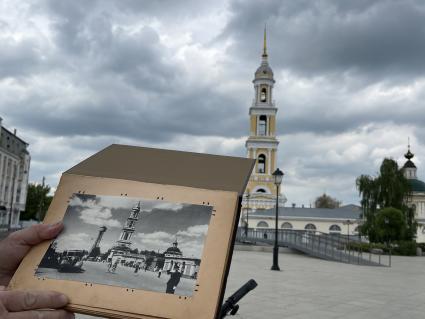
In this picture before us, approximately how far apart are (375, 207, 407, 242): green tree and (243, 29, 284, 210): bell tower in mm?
36687

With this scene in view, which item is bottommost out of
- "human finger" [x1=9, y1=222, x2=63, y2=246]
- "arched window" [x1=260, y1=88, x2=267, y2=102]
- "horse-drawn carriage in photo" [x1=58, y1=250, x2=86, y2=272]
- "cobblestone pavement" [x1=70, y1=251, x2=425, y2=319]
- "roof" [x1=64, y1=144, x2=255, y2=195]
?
"cobblestone pavement" [x1=70, y1=251, x2=425, y2=319]

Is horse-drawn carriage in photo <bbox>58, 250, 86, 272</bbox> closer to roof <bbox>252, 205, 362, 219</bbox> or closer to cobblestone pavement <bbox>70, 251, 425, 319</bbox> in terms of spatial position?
cobblestone pavement <bbox>70, 251, 425, 319</bbox>

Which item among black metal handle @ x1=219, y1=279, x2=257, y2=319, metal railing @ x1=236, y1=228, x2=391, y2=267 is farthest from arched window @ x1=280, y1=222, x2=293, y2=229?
black metal handle @ x1=219, y1=279, x2=257, y2=319

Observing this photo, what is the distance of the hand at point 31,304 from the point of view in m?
1.43

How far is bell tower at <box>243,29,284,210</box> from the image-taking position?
72.8 m

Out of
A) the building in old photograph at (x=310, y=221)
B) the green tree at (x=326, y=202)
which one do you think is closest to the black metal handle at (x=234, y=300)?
the building in old photograph at (x=310, y=221)

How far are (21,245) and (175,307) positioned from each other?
2.64 ft

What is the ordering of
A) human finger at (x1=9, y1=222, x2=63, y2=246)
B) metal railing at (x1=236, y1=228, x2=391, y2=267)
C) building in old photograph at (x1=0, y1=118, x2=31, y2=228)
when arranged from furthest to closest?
building in old photograph at (x1=0, y1=118, x2=31, y2=228) → metal railing at (x1=236, y1=228, x2=391, y2=267) → human finger at (x1=9, y1=222, x2=63, y2=246)

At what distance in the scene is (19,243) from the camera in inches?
71.1

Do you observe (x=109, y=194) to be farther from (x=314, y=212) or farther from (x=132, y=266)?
(x=314, y=212)

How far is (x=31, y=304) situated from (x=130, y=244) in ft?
1.35

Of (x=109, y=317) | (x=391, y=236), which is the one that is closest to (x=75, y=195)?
(x=109, y=317)

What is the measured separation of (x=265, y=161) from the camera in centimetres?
7600

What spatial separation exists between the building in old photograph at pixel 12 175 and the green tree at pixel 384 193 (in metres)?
44.2
